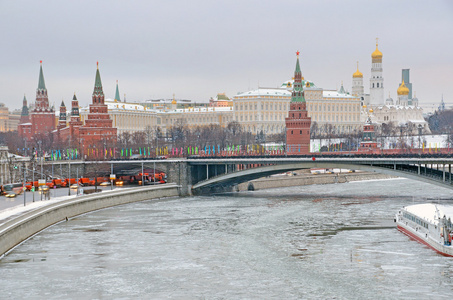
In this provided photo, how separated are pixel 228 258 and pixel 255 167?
34445 mm

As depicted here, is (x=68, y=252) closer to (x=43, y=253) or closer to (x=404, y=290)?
(x=43, y=253)

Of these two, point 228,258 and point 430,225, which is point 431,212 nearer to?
point 430,225

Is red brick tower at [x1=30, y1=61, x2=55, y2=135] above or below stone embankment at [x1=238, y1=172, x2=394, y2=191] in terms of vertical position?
above

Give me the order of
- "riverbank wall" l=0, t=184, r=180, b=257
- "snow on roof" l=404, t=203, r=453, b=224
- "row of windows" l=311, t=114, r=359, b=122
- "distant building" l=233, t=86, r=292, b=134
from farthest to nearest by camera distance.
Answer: "row of windows" l=311, t=114, r=359, b=122
"distant building" l=233, t=86, r=292, b=134
"snow on roof" l=404, t=203, r=453, b=224
"riverbank wall" l=0, t=184, r=180, b=257

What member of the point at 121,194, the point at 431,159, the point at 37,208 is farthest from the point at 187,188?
the point at 37,208

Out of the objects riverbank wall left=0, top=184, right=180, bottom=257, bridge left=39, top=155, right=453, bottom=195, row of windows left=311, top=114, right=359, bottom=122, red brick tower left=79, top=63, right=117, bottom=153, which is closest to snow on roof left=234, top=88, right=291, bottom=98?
row of windows left=311, top=114, right=359, bottom=122

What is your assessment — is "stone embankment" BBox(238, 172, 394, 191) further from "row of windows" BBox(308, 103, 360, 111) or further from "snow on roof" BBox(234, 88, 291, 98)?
"row of windows" BBox(308, 103, 360, 111)

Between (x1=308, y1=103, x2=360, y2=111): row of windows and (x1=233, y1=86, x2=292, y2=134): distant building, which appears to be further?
(x1=308, y1=103, x2=360, y2=111): row of windows

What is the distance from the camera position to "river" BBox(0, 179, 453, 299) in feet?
109

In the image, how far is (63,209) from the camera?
5400cm

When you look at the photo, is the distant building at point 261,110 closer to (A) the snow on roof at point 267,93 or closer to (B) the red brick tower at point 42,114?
(A) the snow on roof at point 267,93

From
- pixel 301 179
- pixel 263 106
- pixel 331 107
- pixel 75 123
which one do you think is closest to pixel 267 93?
pixel 263 106

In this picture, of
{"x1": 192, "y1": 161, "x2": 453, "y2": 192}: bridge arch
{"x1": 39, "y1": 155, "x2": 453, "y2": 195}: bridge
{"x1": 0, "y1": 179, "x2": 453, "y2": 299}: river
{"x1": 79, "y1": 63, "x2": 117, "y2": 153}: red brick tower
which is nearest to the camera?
{"x1": 0, "y1": 179, "x2": 453, "y2": 299}: river

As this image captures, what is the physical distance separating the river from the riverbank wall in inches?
27.6
